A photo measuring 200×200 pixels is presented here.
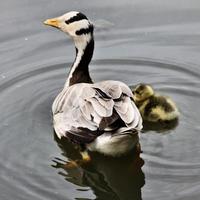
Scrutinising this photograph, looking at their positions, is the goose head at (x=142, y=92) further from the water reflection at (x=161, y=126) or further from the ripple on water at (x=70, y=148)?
the ripple on water at (x=70, y=148)

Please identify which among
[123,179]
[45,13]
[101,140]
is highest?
[45,13]

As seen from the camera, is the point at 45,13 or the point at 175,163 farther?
the point at 45,13

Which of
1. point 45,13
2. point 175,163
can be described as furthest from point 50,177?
point 45,13

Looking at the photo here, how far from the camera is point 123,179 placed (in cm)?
634

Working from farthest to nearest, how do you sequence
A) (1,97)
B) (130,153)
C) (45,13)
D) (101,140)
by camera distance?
(45,13)
(1,97)
(130,153)
(101,140)

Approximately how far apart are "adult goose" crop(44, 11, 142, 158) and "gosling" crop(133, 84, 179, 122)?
416 millimetres

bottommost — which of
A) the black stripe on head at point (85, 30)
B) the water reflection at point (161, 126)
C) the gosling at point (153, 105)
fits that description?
the water reflection at point (161, 126)

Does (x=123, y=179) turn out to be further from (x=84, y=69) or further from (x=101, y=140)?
(x=84, y=69)

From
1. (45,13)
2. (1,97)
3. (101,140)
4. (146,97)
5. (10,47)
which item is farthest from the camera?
(45,13)

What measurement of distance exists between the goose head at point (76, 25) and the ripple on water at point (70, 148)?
74 centimetres

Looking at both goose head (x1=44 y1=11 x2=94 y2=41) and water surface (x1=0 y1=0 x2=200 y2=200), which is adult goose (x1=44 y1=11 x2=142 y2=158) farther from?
water surface (x1=0 y1=0 x2=200 y2=200)

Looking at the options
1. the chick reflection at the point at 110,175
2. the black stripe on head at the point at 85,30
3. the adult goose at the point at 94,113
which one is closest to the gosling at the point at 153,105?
the adult goose at the point at 94,113

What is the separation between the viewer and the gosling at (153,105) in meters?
A: 6.93

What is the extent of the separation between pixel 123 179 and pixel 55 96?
161cm
